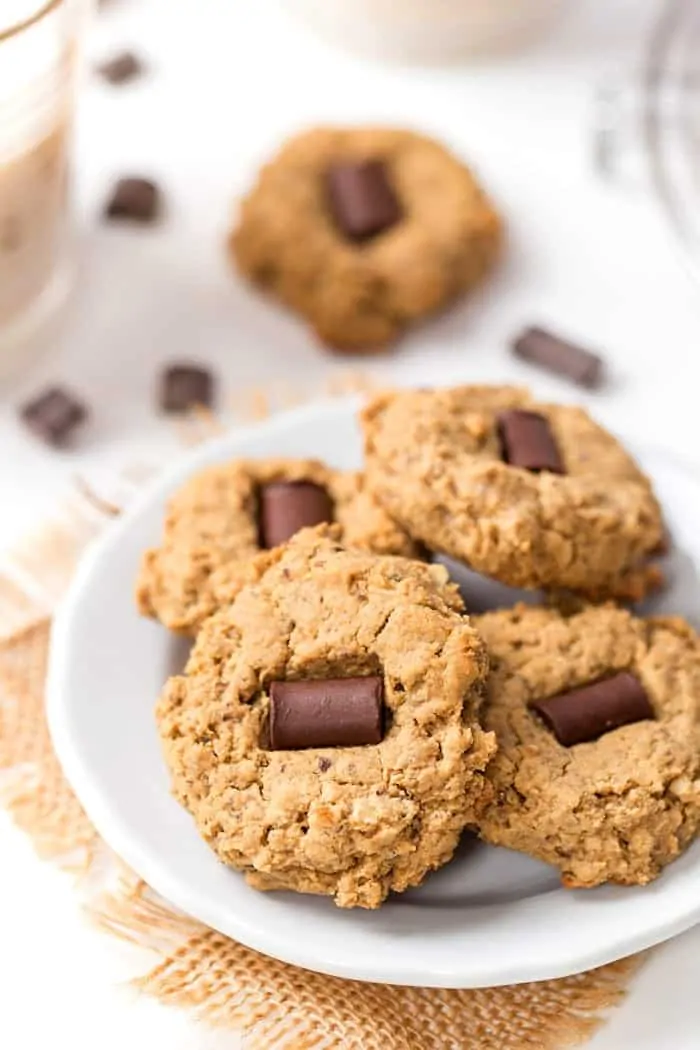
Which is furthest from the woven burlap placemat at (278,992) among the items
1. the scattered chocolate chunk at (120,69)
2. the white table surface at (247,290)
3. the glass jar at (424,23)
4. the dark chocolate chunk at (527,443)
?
the glass jar at (424,23)

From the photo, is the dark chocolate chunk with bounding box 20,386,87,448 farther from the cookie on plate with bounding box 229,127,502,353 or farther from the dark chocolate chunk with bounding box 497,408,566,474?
the dark chocolate chunk with bounding box 497,408,566,474

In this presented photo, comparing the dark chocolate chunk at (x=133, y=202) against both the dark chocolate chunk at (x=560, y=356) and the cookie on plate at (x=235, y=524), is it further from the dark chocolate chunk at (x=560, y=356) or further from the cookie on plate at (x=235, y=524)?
the cookie on plate at (x=235, y=524)

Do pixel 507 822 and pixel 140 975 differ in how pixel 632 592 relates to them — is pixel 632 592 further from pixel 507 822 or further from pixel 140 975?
pixel 140 975

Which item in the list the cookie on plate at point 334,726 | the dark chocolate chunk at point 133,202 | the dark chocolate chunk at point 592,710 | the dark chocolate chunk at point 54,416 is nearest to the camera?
the cookie on plate at point 334,726

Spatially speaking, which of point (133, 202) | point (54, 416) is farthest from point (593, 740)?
point (133, 202)

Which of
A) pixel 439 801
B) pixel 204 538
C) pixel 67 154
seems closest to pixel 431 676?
pixel 439 801

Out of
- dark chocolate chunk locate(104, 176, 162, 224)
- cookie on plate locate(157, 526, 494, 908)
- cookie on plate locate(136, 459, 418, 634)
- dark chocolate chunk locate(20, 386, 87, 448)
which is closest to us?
cookie on plate locate(157, 526, 494, 908)

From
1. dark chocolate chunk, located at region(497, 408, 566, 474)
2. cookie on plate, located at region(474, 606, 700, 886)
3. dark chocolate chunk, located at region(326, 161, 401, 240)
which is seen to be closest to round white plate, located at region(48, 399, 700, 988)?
cookie on plate, located at region(474, 606, 700, 886)

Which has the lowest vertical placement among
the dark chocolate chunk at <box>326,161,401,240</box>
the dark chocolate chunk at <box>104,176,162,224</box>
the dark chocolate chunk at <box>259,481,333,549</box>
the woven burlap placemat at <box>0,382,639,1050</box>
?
the woven burlap placemat at <box>0,382,639,1050</box>
